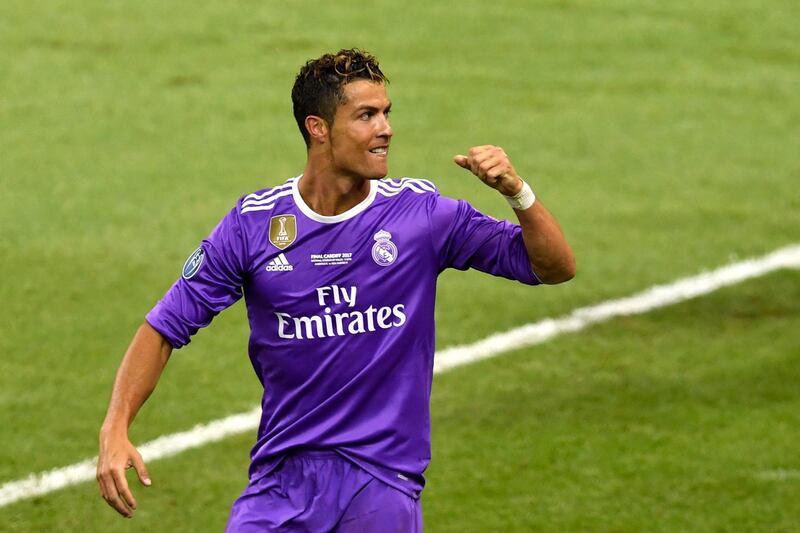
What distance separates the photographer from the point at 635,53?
16.3 m

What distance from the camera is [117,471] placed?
5.60 metres

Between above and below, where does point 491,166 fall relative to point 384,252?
above

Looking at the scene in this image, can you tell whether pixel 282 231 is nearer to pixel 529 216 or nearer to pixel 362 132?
pixel 362 132

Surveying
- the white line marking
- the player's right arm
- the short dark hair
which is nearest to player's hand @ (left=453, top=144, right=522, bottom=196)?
the short dark hair

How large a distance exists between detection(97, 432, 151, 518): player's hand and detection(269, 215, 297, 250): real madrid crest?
36.1 inches

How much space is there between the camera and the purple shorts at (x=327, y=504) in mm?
5984

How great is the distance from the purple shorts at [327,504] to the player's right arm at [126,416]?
485 millimetres

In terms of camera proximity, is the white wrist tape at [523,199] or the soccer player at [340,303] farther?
the soccer player at [340,303]

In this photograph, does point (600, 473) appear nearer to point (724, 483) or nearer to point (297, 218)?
point (724, 483)

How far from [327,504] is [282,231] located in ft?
3.18

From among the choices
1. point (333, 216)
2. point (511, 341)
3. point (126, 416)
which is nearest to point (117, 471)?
point (126, 416)

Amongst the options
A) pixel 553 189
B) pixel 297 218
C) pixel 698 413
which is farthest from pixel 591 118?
pixel 297 218

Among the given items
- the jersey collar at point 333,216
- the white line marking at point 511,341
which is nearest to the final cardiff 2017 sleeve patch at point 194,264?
the jersey collar at point 333,216

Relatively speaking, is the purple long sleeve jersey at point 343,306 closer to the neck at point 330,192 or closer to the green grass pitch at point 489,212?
the neck at point 330,192
